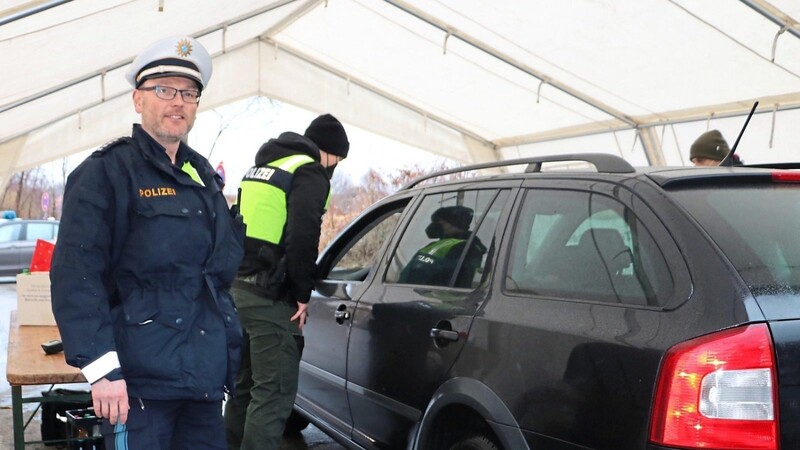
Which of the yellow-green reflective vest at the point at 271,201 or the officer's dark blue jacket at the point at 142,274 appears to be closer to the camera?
the officer's dark blue jacket at the point at 142,274

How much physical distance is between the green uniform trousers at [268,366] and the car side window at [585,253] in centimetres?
136

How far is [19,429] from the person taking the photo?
298 cm

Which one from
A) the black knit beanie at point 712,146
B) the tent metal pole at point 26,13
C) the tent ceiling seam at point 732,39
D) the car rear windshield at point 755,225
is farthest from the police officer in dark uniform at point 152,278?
the tent ceiling seam at point 732,39

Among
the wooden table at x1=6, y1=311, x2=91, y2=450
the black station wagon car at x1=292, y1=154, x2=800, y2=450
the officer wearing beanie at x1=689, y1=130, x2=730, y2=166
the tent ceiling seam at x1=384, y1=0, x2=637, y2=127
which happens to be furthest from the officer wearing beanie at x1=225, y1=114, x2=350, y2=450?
the tent ceiling seam at x1=384, y1=0, x2=637, y2=127

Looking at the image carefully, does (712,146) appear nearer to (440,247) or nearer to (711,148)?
(711,148)

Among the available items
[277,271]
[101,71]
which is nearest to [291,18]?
[101,71]

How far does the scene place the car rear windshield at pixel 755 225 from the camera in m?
1.92

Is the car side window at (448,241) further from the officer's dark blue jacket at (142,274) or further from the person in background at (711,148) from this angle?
the person in background at (711,148)

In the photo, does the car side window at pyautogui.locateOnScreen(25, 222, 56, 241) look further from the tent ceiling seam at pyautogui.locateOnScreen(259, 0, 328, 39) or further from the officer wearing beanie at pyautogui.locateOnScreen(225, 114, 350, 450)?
the officer wearing beanie at pyautogui.locateOnScreen(225, 114, 350, 450)

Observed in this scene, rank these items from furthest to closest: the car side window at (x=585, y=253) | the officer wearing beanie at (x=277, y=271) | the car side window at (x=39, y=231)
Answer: the car side window at (x=39, y=231), the officer wearing beanie at (x=277, y=271), the car side window at (x=585, y=253)

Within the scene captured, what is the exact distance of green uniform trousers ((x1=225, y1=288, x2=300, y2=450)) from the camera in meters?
3.43

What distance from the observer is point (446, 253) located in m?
3.04

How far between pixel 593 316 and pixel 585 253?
26cm

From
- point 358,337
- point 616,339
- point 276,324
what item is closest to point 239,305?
point 276,324
